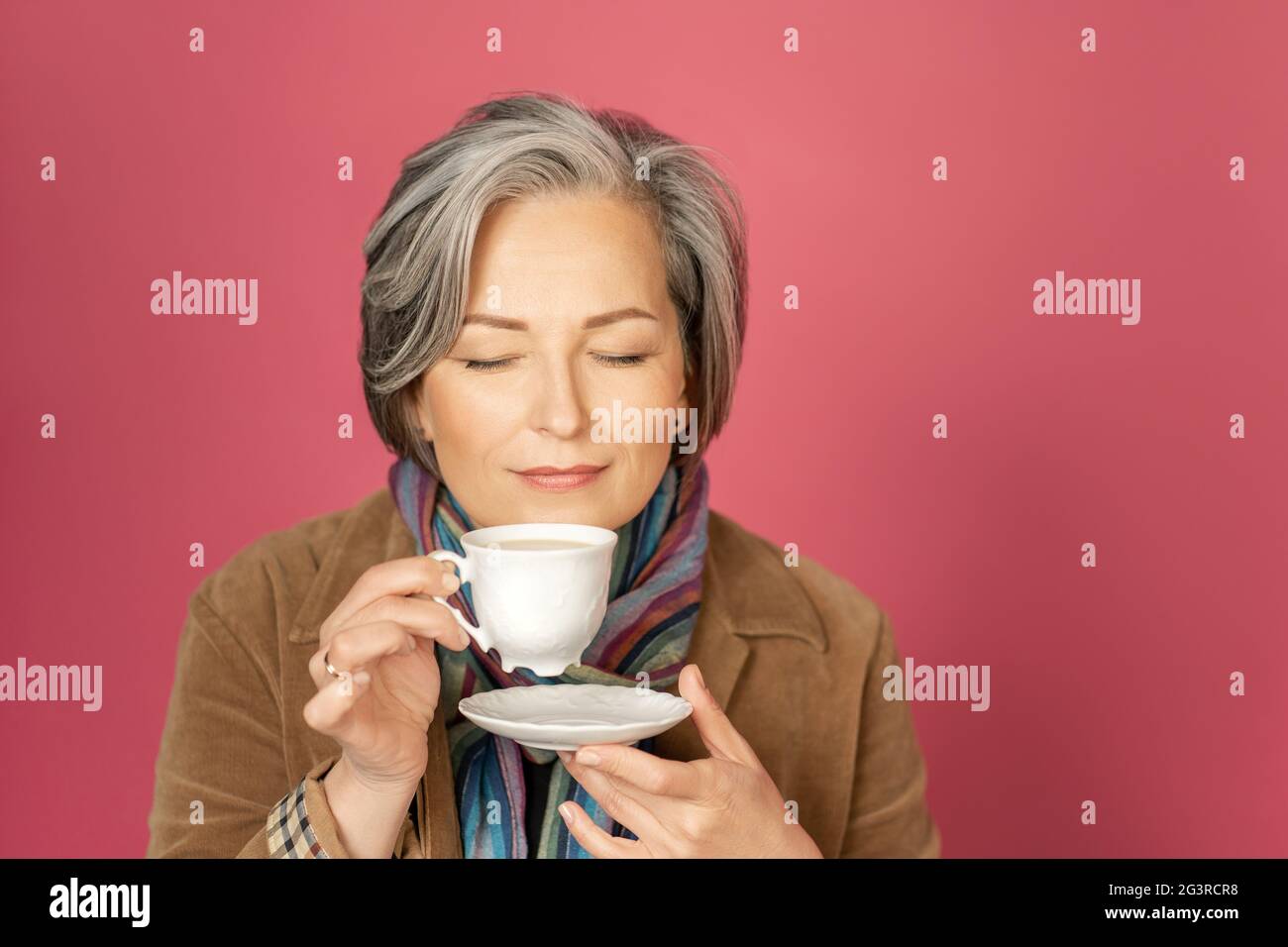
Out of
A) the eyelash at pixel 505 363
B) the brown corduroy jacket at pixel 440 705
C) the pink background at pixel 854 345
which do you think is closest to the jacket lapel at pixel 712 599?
the brown corduroy jacket at pixel 440 705

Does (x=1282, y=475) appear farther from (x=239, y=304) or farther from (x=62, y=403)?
(x=62, y=403)

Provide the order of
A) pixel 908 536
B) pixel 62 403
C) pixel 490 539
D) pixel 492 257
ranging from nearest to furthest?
pixel 490 539
pixel 492 257
pixel 62 403
pixel 908 536

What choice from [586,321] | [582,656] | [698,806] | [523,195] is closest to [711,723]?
[698,806]

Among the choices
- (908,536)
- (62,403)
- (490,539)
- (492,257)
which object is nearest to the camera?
(490,539)

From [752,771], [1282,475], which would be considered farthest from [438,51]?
[1282,475]

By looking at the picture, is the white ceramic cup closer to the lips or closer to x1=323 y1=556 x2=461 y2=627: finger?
x1=323 y1=556 x2=461 y2=627: finger

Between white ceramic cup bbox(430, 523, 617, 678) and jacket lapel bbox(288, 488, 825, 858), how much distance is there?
1.31 feet

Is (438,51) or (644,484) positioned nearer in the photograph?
(644,484)

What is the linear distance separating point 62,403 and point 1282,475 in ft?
8.59

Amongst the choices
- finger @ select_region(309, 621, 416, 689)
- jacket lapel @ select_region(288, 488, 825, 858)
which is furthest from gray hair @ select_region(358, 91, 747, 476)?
finger @ select_region(309, 621, 416, 689)

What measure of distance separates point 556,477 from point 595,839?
0.50 meters

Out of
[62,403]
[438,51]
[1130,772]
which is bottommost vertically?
[1130,772]

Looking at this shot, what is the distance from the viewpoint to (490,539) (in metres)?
1.74

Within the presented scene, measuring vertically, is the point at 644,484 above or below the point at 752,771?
above
